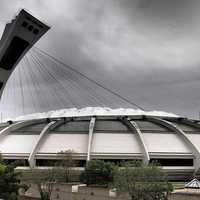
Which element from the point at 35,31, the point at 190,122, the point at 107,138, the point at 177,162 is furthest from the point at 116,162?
the point at 35,31

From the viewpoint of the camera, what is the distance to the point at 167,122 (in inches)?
2655

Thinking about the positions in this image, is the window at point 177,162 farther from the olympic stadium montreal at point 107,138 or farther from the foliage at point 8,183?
the foliage at point 8,183

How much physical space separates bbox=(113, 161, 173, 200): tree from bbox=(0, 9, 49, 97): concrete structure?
13150mm

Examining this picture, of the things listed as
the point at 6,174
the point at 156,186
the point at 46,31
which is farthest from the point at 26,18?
the point at 156,186

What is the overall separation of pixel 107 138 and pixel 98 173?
15.3 meters

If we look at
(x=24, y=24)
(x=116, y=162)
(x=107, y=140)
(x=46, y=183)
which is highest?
(x=24, y=24)

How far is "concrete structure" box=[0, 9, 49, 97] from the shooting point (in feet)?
99.5

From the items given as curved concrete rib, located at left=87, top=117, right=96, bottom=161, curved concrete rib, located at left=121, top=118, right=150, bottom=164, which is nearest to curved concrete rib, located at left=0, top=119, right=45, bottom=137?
curved concrete rib, located at left=87, top=117, right=96, bottom=161

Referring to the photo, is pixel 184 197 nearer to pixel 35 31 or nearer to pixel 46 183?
pixel 35 31

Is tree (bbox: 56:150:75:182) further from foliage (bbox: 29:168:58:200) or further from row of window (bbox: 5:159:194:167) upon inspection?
foliage (bbox: 29:168:58:200)

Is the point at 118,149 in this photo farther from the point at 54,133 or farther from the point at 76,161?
the point at 54,133

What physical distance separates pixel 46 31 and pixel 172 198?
1812 cm

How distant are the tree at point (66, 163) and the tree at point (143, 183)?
1878 cm

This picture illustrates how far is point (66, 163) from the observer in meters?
55.2
